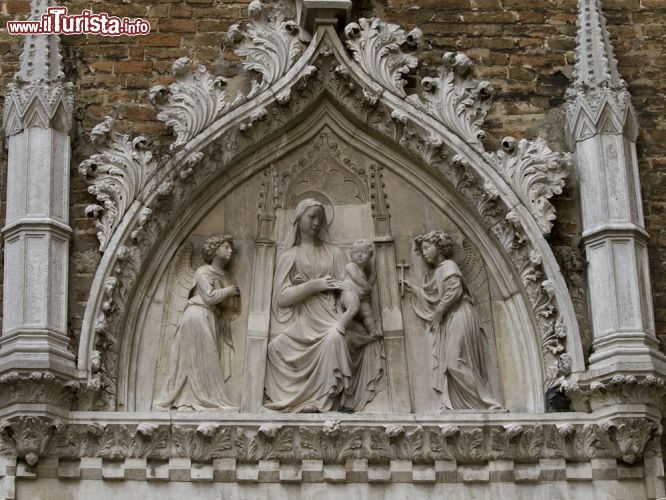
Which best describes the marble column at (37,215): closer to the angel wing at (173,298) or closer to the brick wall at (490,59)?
the brick wall at (490,59)

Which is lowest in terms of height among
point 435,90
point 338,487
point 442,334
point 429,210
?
point 338,487

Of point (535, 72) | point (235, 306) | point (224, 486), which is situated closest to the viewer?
point (224, 486)

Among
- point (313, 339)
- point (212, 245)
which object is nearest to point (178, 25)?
point (212, 245)

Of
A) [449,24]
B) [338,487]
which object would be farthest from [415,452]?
[449,24]

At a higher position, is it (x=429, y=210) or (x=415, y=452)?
(x=429, y=210)

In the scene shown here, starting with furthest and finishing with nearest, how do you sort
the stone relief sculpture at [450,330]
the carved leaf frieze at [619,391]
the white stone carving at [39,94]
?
1. the white stone carving at [39,94]
2. the stone relief sculpture at [450,330]
3. the carved leaf frieze at [619,391]

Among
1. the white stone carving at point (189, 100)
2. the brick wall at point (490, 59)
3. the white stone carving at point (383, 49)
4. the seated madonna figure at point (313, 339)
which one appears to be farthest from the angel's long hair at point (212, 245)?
the white stone carving at point (383, 49)

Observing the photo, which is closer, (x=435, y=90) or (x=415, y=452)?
(x=415, y=452)

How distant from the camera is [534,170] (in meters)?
12.5

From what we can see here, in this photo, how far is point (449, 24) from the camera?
13.2 metres

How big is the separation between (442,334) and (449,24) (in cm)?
241

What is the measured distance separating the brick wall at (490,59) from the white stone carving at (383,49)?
199 millimetres

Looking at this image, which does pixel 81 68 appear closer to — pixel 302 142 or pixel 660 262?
pixel 302 142

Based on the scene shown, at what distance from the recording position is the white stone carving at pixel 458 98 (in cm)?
1266
